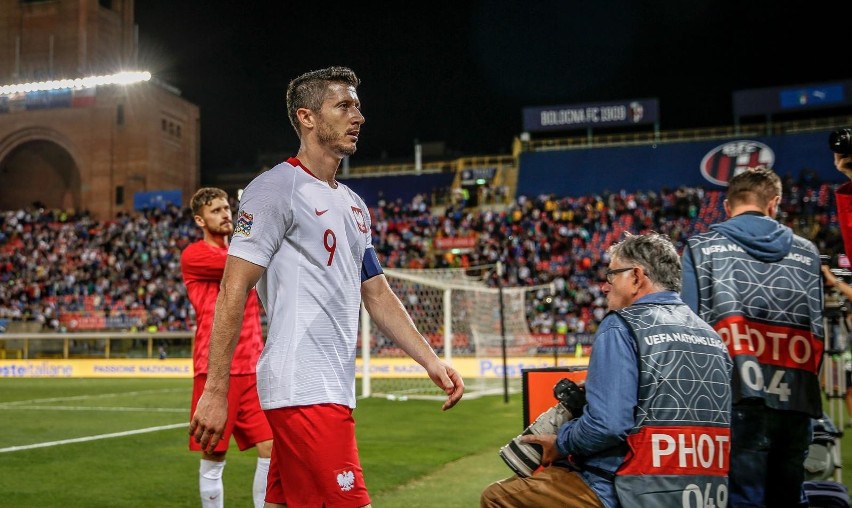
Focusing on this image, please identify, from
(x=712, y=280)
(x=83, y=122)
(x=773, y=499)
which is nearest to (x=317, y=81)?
(x=712, y=280)

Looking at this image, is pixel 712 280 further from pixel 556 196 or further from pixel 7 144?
pixel 7 144

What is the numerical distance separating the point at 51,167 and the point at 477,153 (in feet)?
117

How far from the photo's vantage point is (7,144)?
5278 centimetres

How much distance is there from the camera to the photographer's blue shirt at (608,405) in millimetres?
3141

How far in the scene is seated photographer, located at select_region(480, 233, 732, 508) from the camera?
124 inches

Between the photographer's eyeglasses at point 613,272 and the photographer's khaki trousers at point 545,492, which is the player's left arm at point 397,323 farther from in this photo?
the photographer's eyeglasses at point 613,272

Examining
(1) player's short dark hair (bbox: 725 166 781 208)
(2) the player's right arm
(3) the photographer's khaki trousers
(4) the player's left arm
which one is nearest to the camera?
(2) the player's right arm

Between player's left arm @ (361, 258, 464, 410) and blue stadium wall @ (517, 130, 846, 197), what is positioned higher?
blue stadium wall @ (517, 130, 846, 197)

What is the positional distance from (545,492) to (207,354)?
252 cm

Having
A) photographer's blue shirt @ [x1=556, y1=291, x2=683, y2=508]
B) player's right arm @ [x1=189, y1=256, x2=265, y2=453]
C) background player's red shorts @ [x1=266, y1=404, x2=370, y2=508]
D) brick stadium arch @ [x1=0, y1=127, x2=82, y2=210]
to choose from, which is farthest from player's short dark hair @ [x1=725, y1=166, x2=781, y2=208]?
brick stadium arch @ [x1=0, y1=127, x2=82, y2=210]

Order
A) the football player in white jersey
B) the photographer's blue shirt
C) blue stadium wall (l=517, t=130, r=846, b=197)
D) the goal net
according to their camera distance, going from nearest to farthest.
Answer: the football player in white jersey → the photographer's blue shirt → the goal net → blue stadium wall (l=517, t=130, r=846, b=197)

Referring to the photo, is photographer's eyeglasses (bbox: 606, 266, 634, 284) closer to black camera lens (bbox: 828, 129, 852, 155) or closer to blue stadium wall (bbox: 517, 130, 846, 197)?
black camera lens (bbox: 828, 129, 852, 155)

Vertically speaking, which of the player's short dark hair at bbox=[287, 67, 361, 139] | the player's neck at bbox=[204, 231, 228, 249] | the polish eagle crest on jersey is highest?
the player's short dark hair at bbox=[287, 67, 361, 139]

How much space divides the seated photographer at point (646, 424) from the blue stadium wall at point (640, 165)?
36999 mm
